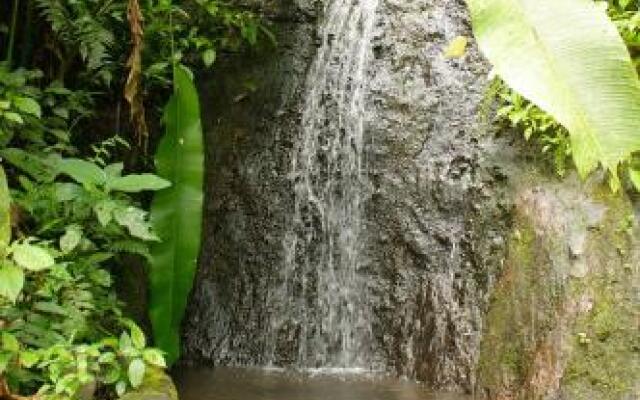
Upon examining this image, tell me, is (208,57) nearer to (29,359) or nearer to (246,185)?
(246,185)

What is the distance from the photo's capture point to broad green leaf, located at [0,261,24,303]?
1971mm

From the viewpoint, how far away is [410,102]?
4.87 m

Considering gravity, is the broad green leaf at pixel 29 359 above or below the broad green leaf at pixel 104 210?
below

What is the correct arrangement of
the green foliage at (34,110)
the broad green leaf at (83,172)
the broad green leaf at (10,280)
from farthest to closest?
the green foliage at (34,110)
the broad green leaf at (83,172)
the broad green leaf at (10,280)

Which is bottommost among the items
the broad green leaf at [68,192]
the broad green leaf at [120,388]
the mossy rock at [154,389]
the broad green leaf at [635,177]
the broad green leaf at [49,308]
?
the mossy rock at [154,389]

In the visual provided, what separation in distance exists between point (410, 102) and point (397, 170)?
0.48 metres

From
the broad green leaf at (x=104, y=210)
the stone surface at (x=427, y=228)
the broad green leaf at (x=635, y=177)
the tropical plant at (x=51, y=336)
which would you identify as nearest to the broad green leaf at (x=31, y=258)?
the tropical plant at (x=51, y=336)

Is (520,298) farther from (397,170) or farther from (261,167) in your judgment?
(261,167)

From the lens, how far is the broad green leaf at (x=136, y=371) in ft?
7.36

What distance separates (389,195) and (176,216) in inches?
64.6

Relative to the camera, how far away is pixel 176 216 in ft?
11.8

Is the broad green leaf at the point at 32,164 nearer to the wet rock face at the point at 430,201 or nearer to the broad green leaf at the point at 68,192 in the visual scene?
the broad green leaf at the point at 68,192

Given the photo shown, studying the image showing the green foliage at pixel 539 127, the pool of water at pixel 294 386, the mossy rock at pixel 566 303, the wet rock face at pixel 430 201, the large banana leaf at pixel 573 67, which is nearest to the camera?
the large banana leaf at pixel 573 67

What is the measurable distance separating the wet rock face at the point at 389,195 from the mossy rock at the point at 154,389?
75.3 inches
